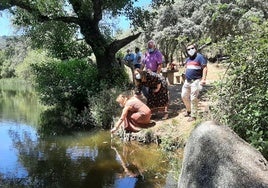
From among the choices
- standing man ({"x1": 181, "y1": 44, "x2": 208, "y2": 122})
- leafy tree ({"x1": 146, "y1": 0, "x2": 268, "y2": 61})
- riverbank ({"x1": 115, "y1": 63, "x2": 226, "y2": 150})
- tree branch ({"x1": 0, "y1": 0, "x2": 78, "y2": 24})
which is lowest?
riverbank ({"x1": 115, "y1": 63, "x2": 226, "y2": 150})

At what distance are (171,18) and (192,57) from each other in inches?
1308

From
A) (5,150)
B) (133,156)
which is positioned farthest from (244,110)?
(5,150)

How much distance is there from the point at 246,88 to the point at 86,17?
1219 centimetres

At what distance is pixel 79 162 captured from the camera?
9953 millimetres

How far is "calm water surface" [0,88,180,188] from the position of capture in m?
8.41

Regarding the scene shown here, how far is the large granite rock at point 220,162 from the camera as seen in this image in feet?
11.2

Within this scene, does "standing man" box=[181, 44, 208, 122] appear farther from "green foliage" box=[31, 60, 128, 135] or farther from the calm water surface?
"green foliage" box=[31, 60, 128, 135]

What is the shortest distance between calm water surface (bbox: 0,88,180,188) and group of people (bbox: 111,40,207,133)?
0.79 m

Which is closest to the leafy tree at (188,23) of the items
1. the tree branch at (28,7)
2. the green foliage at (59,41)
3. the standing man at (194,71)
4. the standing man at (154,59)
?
the green foliage at (59,41)

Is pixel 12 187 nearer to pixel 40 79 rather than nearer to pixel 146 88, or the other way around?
pixel 146 88

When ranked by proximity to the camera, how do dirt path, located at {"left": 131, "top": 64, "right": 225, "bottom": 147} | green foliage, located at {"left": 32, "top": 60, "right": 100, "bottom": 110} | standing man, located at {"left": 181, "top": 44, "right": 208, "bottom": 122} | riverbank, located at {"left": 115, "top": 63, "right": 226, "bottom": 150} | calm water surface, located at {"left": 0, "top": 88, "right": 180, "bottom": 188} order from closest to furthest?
1. calm water surface, located at {"left": 0, "top": 88, "right": 180, "bottom": 188}
2. riverbank, located at {"left": 115, "top": 63, "right": 226, "bottom": 150}
3. dirt path, located at {"left": 131, "top": 64, "right": 225, "bottom": 147}
4. standing man, located at {"left": 181, "top": 44, "right": 208, "bottom": 122}
5. green foliage, located at {"left": 32, "top": 60, "right": 100, "bottom": 110}

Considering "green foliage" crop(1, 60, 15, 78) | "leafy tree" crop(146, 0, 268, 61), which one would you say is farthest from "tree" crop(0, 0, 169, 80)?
"green foliage" crop(1, 60, 15, 78)

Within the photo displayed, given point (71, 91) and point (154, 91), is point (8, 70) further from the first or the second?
point (154, 91)

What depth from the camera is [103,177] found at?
28.4 ft
